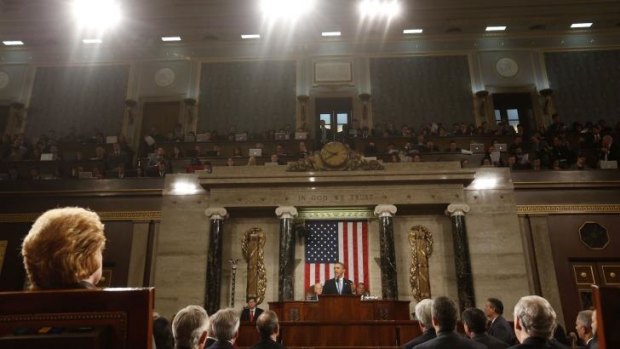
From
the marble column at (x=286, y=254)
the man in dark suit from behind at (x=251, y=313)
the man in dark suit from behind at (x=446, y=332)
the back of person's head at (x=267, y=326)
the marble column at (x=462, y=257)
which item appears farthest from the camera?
the marble column at (x=286, y=254)

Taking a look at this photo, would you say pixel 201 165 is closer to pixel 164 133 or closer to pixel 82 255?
pixel 164 133

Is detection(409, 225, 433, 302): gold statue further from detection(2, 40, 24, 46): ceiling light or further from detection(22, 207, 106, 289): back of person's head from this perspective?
detection(2, 40, 24, 46): ceiling light

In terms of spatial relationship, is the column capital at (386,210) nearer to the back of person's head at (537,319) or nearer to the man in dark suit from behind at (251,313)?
the man in dark suit from behind at (251,313)

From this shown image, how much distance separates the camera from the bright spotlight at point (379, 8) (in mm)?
16266

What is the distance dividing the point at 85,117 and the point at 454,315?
54.0ft

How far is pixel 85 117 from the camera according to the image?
57.1 feet

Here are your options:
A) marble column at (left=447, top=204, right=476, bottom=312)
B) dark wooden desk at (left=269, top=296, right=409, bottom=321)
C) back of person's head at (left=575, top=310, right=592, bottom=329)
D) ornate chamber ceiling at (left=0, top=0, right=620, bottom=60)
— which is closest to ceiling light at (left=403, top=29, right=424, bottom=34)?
ornate chamber ceiling at (left=0, top=0, right=620, bottom=60)

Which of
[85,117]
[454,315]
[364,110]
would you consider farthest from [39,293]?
[85,117]

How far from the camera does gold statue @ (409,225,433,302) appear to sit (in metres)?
10.8

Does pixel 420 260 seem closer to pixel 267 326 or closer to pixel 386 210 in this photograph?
pixel 386 210

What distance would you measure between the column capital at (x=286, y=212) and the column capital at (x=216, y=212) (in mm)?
1241

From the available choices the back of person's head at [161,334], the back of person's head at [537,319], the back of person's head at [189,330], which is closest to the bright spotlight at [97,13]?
the back of person's head at [161,334]

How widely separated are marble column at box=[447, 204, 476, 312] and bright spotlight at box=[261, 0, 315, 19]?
8.55 m

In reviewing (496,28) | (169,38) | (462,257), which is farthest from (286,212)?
(496,28)
